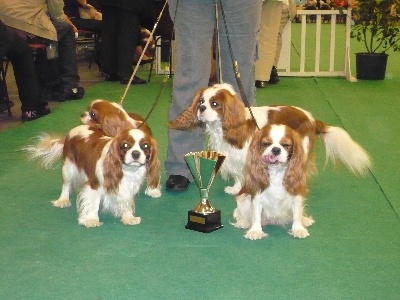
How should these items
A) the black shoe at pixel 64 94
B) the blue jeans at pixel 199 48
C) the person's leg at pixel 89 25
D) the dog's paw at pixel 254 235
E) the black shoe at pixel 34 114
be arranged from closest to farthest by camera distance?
the dog's paw at pixel 254 235 → the blue jeans at pixel 199 48 → the black shoe at pixel 34 114 → the black shoe at pixel 64 94 → the person's leg at pixel 89 25

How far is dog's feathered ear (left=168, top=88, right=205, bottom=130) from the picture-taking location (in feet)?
12.4

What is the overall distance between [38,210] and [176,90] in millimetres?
1026

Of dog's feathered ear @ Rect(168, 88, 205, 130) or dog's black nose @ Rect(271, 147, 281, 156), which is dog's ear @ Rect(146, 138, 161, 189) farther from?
dog's black nose @ Rect(271, 147, 281, 156)

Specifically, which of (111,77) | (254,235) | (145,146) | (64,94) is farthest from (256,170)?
(111,77)

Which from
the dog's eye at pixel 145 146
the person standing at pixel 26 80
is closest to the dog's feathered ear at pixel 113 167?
the dog's eye at pixel 145 146

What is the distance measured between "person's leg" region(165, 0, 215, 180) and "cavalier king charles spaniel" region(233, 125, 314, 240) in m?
0.77

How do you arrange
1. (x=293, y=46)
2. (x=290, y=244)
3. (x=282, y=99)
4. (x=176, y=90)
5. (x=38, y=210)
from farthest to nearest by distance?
(x=293, y=46) → (x=282, y=99) → (x=176, y=90) → (x=38, y=210) → (x=290, y=244)

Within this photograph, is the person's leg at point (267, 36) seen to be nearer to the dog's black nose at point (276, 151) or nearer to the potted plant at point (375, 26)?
the potted plant at point (375, 26)

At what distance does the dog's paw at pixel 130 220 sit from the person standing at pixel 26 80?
294 cm

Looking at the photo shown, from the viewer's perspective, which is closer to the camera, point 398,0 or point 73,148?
point 73,148

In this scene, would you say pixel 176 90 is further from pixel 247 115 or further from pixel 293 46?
pixel 293 46

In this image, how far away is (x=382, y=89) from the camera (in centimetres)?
787

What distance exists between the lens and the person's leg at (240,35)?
12.5 feet

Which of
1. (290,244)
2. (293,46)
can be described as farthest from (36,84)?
(293,46)
